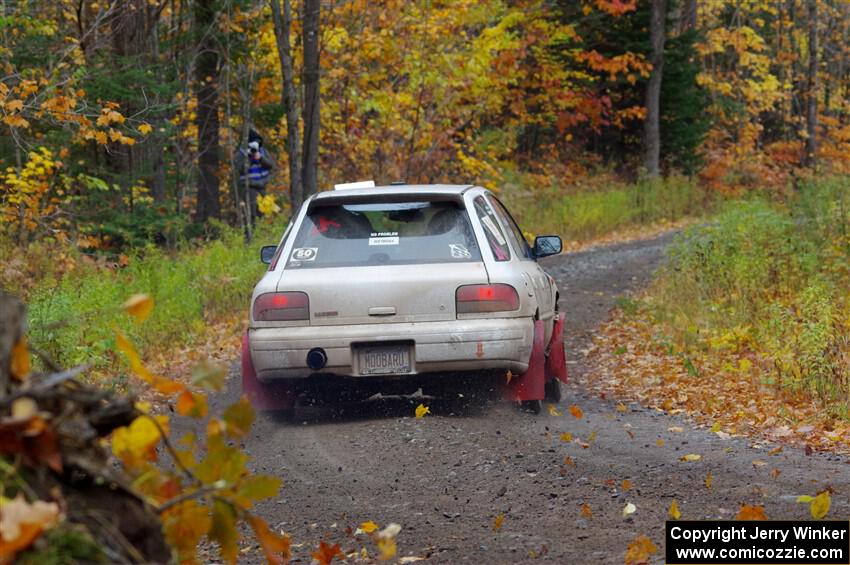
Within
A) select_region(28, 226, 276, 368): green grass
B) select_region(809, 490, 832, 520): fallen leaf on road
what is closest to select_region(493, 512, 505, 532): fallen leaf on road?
select_region(809, 490, 832, 520): fallen leaf on road

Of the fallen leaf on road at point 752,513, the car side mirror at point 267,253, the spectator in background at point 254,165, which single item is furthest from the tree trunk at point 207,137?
the fallen leaf on road at point 752,513

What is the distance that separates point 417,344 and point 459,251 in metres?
0.81

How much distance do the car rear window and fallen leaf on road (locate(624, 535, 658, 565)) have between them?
12.4ft

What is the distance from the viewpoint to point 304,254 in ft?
27.7

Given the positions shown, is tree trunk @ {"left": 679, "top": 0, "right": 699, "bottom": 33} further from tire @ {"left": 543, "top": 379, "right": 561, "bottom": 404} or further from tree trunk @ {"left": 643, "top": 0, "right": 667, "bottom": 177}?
tire @ {"left": 543, "top": 379, "right": 561, "bottom": 404}

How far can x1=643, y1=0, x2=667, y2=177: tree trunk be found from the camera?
108ft

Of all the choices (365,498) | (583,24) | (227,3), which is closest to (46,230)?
(227,3)

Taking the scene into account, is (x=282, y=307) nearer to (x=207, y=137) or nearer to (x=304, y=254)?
(x=304, y=254)

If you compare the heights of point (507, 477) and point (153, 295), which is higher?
point (507, 477)

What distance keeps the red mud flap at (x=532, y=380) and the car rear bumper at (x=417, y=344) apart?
227 millimetres

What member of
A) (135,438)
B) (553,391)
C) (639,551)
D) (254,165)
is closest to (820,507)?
(639,551)

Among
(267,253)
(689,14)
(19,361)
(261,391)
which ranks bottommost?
(261,391)

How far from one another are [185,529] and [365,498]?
3.39 metres

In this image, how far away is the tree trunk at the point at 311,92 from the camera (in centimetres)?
1973
